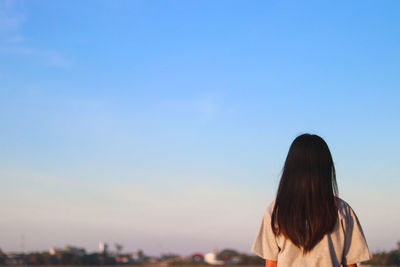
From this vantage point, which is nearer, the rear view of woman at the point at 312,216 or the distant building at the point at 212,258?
the rear view of woman at the point at 312,216

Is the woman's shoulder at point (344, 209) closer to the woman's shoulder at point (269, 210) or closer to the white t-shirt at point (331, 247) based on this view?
the white t-shirt at point (331, 247)

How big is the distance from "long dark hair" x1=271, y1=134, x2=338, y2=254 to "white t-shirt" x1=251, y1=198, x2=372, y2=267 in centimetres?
5

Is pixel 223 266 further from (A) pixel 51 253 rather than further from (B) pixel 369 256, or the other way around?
(B) pixel 369 256

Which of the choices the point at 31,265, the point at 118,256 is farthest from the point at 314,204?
the point at 118,256

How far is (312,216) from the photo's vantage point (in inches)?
119

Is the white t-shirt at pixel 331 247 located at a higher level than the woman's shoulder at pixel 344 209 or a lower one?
lower

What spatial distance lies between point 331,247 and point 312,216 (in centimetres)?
24

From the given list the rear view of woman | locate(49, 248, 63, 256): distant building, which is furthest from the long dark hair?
locate(49, 248, 63, 256): distant building

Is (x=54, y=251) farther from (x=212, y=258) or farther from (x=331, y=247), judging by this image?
(x=331, y=247)

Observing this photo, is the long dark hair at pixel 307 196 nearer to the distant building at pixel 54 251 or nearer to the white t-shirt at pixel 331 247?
the white t-shirt at pixel 331 247

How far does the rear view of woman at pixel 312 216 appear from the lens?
3027 millimetres

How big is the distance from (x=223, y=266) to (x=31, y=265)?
18882mm

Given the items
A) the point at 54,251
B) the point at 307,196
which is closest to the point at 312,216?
the point at 307,196

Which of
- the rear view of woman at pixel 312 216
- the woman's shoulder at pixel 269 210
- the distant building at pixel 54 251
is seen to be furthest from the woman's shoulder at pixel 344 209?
the distant building at pixel 54 251
